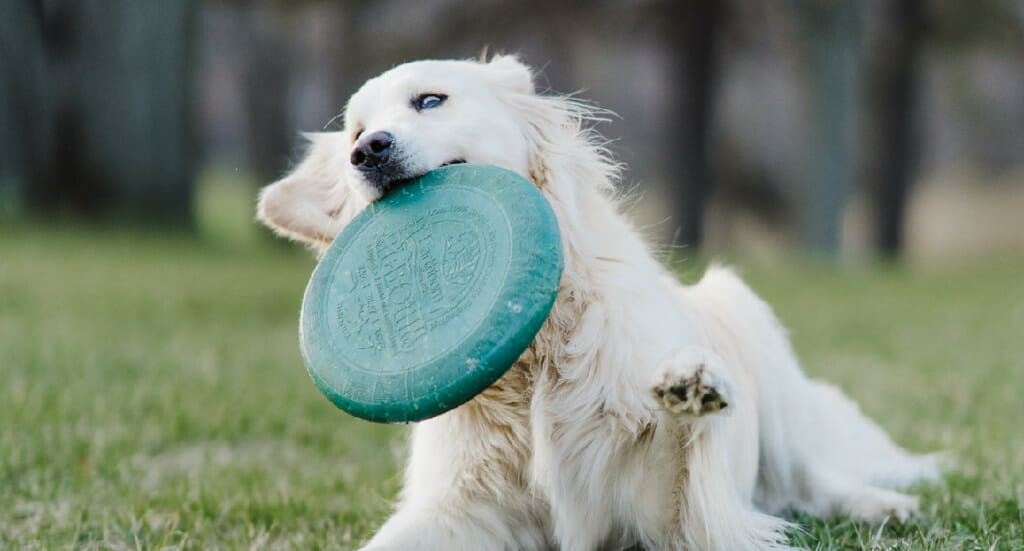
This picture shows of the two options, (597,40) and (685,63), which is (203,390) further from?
(597,40)

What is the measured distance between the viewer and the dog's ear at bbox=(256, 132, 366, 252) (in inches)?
129

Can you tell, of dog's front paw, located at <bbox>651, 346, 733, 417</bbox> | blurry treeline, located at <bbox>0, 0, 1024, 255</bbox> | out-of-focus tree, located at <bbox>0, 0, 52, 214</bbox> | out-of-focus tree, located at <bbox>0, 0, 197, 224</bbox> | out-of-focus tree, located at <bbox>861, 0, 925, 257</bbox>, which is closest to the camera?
dog's front paw, located at <bbox>651, 346, 733, 417</bbox>

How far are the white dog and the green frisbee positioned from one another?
6.3 inches

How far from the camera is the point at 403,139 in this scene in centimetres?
285

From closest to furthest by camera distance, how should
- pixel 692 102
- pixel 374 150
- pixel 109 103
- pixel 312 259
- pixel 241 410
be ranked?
1. pixel 374 150
2. pixel 241 410
3. pixel 109 103
4. pixel 312 259
5. pixel 692 102

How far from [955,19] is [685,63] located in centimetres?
495

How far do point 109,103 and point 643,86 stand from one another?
1587 cm

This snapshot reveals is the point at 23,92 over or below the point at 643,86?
below

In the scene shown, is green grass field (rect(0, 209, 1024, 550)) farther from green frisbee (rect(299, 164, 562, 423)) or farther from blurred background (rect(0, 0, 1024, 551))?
green frisbee (rect(299, 164, 562, 423))

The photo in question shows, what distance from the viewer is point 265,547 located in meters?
2.94

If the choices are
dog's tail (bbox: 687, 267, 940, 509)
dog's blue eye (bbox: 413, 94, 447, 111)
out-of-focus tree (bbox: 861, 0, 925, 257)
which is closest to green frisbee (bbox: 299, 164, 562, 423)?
dog's blue eye (bbox: 413, 94, 447, 111)

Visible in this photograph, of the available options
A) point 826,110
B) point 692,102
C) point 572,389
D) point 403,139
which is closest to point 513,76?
point 403,139

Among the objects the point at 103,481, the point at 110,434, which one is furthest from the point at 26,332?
the point at 103,481

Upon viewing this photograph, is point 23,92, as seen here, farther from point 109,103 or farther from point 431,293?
point 431,293
